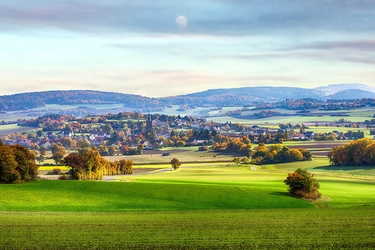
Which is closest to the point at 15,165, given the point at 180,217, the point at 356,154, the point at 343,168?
the point at 180,217

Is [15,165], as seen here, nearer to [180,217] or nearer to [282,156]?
[180,217]

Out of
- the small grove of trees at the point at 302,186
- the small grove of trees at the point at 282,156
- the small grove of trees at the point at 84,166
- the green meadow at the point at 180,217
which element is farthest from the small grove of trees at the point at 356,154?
the small grove of trees at the point at 84,166

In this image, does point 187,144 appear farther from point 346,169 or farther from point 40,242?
point 40,242

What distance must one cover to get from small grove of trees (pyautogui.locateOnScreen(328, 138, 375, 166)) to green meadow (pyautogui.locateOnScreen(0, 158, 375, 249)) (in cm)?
3018

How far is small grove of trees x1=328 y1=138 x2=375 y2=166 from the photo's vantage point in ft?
372

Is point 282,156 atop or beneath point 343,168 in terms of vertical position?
atop

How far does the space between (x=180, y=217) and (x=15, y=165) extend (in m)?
34.4

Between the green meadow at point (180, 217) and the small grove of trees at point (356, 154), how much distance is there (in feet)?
99.0

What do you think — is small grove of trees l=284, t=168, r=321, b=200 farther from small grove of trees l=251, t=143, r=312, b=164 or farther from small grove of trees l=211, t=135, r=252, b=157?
small grove of trees l=211, t=135, r=252, b=157

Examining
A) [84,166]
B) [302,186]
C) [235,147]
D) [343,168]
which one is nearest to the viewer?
[302,186]

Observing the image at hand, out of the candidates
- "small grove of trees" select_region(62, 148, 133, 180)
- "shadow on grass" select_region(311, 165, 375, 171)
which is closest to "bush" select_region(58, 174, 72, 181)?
"small grove of trees" select_region(62, 148, 133, 180)

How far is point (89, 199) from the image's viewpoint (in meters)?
61.3

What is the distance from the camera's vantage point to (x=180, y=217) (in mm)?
48750

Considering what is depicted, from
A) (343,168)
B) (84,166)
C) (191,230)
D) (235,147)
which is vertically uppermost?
(84,166)
